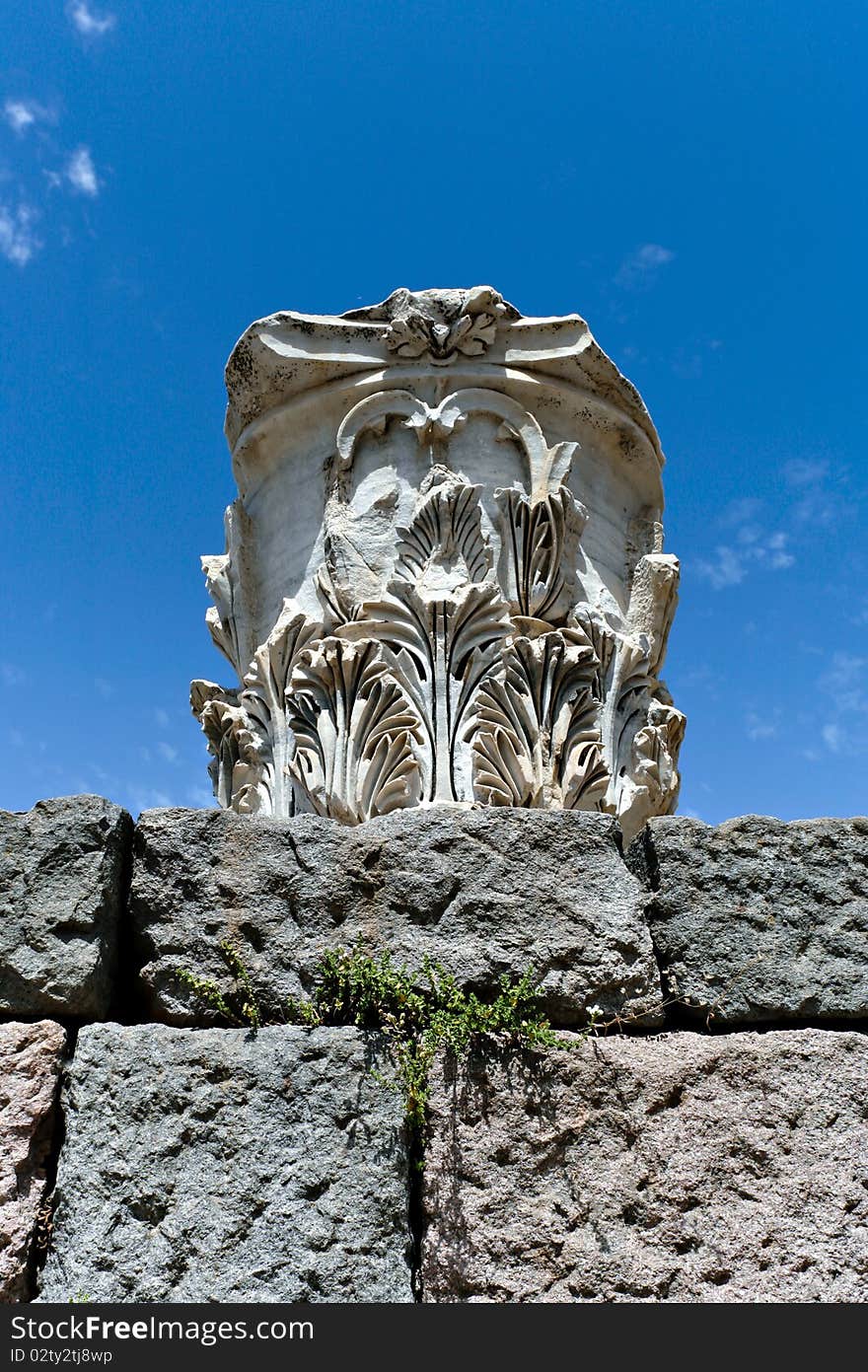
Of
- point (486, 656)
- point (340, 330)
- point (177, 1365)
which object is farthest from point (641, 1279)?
point (340, 330)

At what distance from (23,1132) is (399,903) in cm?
110

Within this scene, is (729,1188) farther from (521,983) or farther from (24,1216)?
(24,1216)

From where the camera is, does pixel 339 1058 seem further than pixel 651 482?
No

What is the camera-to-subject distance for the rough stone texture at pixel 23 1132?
2883mm

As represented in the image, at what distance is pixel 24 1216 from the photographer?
2926 mm

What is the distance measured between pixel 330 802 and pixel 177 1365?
2.02 meters

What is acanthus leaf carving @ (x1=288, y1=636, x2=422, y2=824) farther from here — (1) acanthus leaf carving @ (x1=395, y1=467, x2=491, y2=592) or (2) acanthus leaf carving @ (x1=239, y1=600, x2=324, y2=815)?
(1) acanthus leaf carving @ (x1=395, y1=467, x2=491, y2=592)

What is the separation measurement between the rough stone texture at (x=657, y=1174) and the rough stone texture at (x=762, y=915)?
119 mm

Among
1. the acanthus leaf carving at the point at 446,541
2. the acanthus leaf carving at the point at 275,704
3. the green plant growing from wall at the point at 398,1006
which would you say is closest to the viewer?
the green plant growing from wall at the point at 398,1006

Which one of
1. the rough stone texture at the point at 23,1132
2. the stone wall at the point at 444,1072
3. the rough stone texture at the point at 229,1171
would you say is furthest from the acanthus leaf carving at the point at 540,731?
the rough stone texture at the point at 23,1132

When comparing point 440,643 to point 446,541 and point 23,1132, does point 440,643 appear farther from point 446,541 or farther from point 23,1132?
point 23,1132

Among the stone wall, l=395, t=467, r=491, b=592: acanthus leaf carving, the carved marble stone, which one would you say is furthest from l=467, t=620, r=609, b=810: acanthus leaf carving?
the stone wall

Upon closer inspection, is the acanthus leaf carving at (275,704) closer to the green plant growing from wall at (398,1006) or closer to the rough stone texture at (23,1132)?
the green plant growing from wall at (398,1006)

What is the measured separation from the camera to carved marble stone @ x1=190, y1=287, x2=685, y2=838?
179 inches
